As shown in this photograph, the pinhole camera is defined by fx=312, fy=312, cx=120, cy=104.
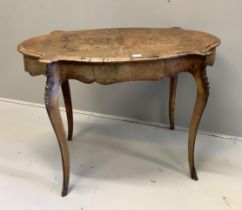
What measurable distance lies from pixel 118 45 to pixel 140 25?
0.52 meters

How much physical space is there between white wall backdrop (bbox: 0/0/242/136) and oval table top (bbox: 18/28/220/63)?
197mm

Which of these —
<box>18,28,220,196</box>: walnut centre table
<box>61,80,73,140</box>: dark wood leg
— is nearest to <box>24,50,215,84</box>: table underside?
<box>18,28,220,196</box>: walnut centre table

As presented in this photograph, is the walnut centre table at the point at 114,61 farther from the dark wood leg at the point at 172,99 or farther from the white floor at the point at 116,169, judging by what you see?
the dark wood leg at the point at 172,99

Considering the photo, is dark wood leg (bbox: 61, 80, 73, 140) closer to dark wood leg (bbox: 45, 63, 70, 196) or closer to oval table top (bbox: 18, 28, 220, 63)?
oval table top (bbox: 18, 28, 220, 63)

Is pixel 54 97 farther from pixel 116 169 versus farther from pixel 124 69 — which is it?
pixel 116 169

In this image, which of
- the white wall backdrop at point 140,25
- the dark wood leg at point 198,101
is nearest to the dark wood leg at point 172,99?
the white wall backdrop at point 140,25

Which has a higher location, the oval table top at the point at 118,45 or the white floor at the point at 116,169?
the oval table top at the point at 118,45

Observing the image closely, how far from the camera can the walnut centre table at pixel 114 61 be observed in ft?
3.64

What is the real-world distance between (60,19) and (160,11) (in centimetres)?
63

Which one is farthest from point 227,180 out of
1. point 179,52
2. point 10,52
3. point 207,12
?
point 10,52

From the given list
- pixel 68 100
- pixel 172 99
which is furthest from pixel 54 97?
pixel 172 99

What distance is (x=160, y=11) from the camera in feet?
5.46

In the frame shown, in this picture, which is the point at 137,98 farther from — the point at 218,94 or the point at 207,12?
the point at 207,12

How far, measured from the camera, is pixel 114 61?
108 cm
